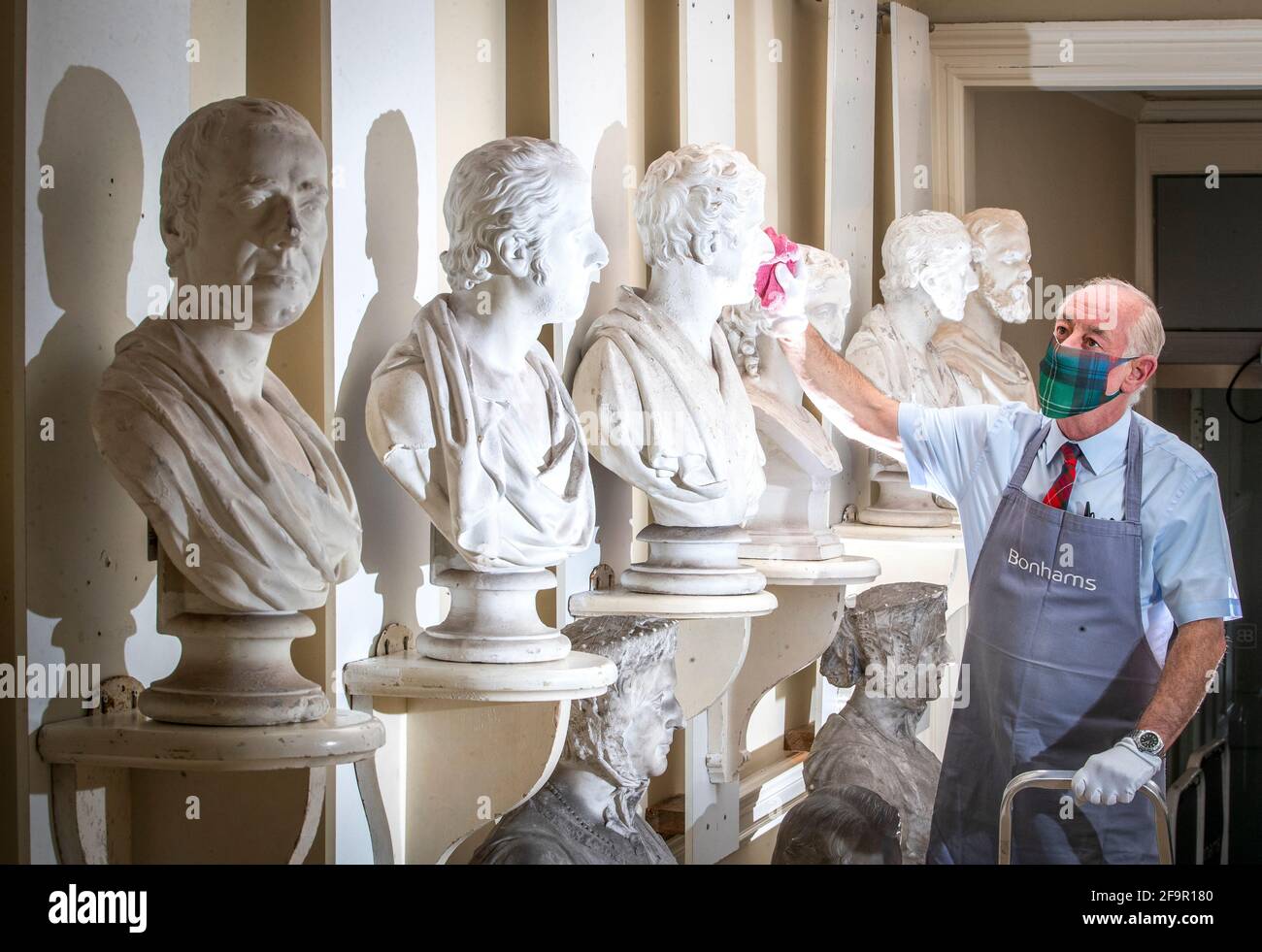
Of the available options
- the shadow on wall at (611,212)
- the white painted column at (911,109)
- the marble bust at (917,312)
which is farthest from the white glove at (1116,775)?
the white painted column at (911,109)

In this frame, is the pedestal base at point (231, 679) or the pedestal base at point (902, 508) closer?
the pedestal base at point (231, 679)

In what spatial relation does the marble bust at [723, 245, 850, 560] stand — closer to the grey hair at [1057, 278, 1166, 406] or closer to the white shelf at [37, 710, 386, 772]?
the grey hair at [1057, 278, 1166, 406]

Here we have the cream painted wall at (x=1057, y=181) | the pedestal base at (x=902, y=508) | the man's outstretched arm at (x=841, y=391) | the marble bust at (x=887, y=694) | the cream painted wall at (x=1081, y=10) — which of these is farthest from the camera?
the cream painted wall at (x=1057, y=181)

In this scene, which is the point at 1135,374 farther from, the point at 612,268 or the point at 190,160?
the point at 190,160

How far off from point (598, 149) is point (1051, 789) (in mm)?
1476

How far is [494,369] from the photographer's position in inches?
100

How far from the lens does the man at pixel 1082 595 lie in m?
3.05

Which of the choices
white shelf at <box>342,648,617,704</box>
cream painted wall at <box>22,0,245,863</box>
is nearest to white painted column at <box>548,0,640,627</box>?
white shelf at <box>342,648,617,704</box>

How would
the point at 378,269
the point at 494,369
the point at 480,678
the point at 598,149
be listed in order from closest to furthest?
the point at 480,678, the point at 494,369, the point at 378,269, the point at 598,149

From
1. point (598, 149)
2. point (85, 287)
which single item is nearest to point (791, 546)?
point (598, 149)

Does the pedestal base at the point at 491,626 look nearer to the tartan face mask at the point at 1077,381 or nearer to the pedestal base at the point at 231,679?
the pedestal base at the point at 231,679

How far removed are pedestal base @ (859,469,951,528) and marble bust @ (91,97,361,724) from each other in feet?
8.58

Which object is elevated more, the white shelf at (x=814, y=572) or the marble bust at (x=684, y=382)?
the marble bust at (x=684, y=382)

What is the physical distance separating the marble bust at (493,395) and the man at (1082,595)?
1013 millimetres
